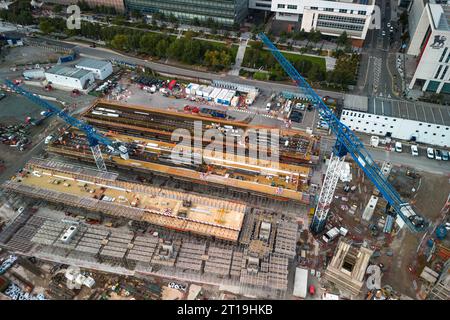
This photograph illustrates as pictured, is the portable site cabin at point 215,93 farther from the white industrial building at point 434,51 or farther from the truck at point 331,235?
the white industrial building at point 434,51

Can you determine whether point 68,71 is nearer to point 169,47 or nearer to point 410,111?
point 169,47

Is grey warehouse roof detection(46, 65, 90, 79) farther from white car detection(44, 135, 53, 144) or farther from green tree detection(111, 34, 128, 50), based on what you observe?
white car detection(44, 135, 53, 144)

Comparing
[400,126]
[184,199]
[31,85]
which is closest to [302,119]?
[400,126]

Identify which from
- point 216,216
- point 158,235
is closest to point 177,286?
point 158,235

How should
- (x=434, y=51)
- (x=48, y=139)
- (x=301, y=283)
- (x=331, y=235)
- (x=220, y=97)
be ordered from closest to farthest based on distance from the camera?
(x=301, y=283), (x=331, y=235), (x=48, y=139), (x=434, y=51), (x=220, y=97)

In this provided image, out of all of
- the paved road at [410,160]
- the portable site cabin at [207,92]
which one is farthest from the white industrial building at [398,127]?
the portable site cabin at [207,92]

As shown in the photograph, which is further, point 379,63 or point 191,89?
point 379,63

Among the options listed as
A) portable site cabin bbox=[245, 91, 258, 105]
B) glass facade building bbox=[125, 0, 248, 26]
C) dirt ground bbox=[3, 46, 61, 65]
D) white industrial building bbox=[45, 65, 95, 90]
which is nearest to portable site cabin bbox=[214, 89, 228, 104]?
portable site cabin bbox=[245, 91, 258, 105]

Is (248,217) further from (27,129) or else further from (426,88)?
(426,88)
